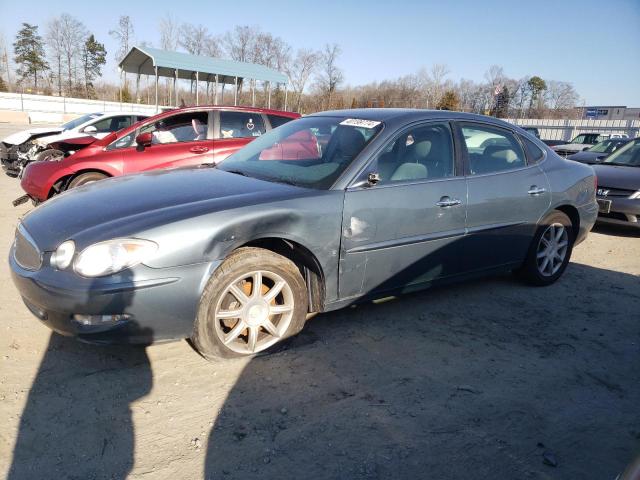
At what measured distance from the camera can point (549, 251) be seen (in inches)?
186

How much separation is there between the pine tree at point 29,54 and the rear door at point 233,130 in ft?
211

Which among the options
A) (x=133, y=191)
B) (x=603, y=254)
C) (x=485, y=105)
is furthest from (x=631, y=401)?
(x=485, y=105)

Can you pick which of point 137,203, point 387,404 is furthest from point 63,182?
point 387,404

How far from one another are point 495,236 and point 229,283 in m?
2.38

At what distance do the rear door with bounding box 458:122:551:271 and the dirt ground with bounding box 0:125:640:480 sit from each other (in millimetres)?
633

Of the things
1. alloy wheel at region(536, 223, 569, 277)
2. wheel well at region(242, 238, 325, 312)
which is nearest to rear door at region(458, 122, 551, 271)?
alloy wheel at region(536, 223, 569, 277)

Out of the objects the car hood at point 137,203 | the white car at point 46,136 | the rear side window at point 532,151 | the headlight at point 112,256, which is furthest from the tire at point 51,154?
the rear side window at point 532,151

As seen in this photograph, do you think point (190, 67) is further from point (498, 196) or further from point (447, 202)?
point (447, 202)

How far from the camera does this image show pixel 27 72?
60219 mm

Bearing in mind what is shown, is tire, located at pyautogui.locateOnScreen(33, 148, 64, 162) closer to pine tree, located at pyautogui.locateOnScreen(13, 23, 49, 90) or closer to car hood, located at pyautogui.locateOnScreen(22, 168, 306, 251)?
car hood, located at pyautogui.locateOnScreen(22, 168, 306, 251)

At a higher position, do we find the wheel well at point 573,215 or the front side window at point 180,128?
the front side window at point 180,128

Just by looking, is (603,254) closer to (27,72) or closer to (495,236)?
(495,236)

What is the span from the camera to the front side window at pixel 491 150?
4.05m

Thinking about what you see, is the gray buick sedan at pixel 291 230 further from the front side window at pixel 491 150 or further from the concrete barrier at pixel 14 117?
the concrete barrier at pixel 14 117
